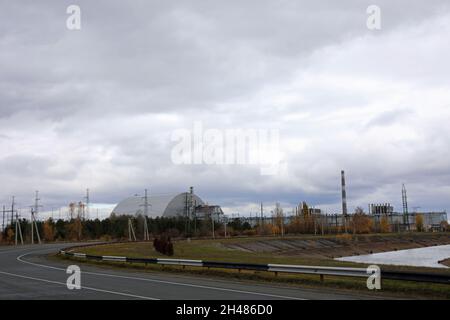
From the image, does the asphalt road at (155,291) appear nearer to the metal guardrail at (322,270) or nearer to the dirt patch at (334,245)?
the metal guardrail at (322,270)

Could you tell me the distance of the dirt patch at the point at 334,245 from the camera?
7531 cm

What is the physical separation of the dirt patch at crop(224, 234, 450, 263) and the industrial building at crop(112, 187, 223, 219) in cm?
4734

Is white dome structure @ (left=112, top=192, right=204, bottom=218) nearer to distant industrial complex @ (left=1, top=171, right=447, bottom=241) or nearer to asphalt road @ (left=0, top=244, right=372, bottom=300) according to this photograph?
distant industrial complex @ (left=1, top=171, right=447, bottom=241)

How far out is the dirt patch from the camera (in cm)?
7531

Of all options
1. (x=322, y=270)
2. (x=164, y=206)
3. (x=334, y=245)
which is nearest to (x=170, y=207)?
(x=164, y=206)

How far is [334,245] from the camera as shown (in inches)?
3711

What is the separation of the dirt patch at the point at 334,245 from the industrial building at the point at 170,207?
4734cm

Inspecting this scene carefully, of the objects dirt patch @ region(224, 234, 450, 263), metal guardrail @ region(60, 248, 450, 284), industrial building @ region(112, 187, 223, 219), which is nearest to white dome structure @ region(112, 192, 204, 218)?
industrial building @ region(112, 187, 223, 219)

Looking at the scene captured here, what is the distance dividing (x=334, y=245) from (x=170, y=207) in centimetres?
6722

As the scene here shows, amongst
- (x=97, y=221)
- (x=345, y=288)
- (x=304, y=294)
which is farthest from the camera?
(x=97, y=221)
